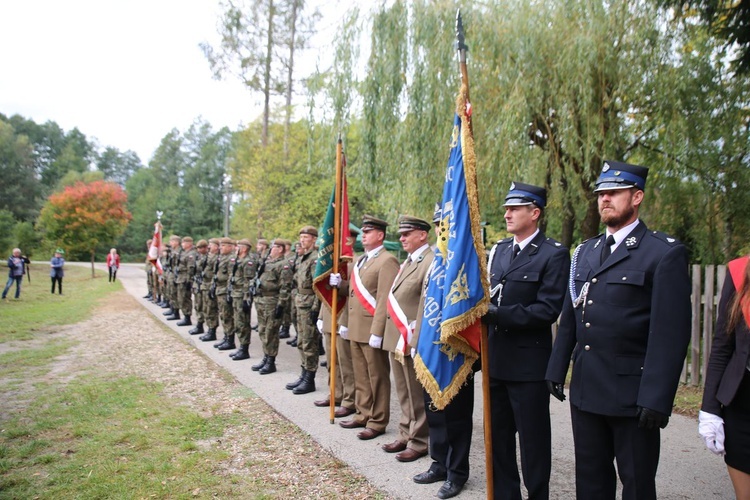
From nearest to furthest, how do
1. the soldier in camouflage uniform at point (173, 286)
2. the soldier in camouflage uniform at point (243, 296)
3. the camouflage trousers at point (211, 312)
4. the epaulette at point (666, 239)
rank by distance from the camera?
the epaulette at point (666, 239) → the soldier in camouflage uniform at point (243, 296) → the camouflage trousers at point (211, 312) → the soldier in camouflage uniform at point (173, 286)

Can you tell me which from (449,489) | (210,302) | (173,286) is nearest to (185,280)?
(173,286)

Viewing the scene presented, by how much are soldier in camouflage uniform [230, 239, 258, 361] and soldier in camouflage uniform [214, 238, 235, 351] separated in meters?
0.24

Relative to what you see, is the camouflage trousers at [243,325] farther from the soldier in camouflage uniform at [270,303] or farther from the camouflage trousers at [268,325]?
the camouflage trousers at [268,325]

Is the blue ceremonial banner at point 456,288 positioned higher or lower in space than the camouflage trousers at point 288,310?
higher

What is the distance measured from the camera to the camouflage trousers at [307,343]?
6.58 metres

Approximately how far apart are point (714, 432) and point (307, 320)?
4.83 m

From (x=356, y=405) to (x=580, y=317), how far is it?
3023 mm

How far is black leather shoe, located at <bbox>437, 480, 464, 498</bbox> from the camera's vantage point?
365 cm

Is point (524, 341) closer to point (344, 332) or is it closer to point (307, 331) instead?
point (344, 332)

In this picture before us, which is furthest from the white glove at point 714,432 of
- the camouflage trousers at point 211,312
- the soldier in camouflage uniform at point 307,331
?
the camouflage trousers at point 211,312

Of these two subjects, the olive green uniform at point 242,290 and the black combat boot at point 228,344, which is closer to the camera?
the olive green uniform at point 242,290

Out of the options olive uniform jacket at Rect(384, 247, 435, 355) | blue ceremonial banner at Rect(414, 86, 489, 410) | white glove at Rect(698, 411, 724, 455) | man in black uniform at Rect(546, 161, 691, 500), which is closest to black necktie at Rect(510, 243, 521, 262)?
blue ceremonial banner at Rect(414, 86, 489, 410)

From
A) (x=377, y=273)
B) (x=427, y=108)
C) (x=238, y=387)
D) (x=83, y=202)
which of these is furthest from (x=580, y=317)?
(x=83, y=202)

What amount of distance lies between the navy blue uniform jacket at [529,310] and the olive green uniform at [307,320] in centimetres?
356
